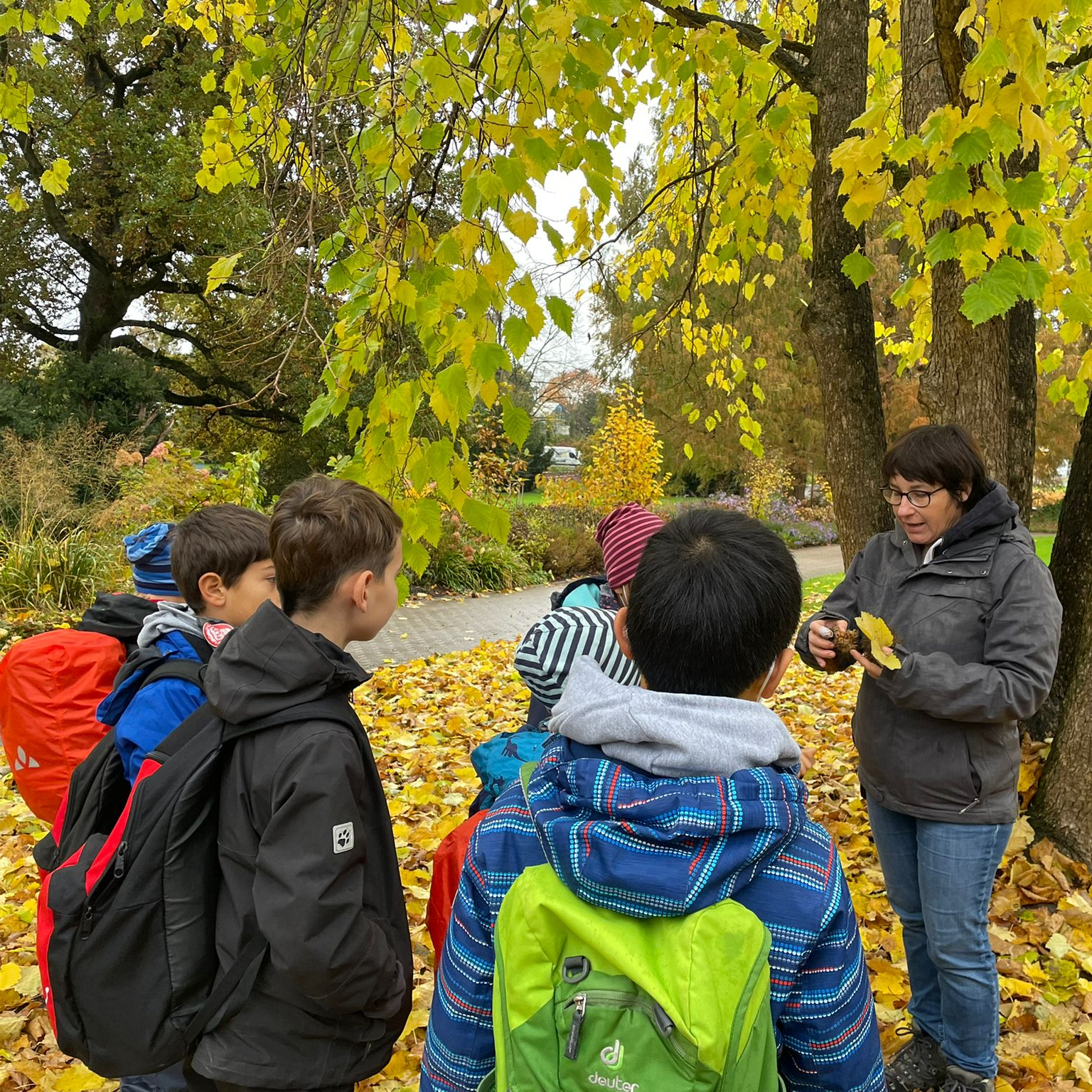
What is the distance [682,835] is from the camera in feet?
2.90

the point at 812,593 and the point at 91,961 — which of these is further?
A: the point at 812,593

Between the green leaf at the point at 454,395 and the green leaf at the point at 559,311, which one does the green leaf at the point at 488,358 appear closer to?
the green leaf at the point at 454,395

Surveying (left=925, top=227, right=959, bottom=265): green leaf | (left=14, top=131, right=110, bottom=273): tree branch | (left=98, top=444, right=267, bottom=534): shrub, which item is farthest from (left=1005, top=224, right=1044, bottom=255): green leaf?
(left=14, top=131, right=110, bottom=273): tree branch

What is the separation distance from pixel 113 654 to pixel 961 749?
223cm

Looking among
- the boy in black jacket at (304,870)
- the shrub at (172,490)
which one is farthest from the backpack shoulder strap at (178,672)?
the shrub at (172,490)

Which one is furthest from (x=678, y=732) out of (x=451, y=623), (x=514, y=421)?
(x=451, y=623)

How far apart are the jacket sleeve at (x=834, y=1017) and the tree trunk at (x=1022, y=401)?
8.70 feet

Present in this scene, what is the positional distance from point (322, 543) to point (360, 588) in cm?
12

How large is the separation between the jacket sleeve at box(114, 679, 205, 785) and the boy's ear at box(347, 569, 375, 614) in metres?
0.43

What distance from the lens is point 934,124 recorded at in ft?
6.46

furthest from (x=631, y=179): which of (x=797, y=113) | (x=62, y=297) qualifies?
(x=797, y=113)

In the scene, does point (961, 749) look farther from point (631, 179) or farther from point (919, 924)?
point (631, 179)

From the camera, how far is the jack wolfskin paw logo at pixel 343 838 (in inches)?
52.5

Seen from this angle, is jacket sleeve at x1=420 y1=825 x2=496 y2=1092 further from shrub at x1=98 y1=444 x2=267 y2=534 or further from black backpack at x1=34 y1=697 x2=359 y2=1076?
shrub at x1=98 y1=444 x2=267 y2=534
